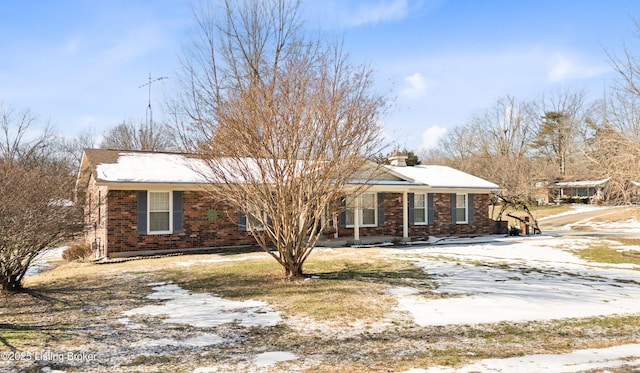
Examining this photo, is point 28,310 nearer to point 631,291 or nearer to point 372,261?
point 372,261

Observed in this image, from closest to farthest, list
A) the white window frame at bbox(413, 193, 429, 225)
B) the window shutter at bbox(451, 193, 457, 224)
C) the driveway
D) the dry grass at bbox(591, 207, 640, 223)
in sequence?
1. the white window frame at bbox(413, 193, 429, 225)
2. the window shutter at bbox(451, 193, 457, 224)
3. the driveway
4. the dry grass at bbox(591, 207, 640, 223)

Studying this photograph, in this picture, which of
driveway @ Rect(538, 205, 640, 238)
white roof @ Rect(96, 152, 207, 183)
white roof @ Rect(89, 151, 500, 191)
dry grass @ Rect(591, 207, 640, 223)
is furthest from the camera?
dry grass @ Rect(591, 207, 640, 223)

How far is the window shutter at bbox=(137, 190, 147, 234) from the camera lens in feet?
45.8

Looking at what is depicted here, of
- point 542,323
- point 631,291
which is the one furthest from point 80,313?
point 631,291

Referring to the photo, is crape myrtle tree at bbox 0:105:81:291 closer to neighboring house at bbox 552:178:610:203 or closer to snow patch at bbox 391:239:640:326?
snow patch at bbox 391:239:640:326

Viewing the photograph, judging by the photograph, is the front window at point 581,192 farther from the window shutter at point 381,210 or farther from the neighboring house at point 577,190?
the window shutter at point 381,210

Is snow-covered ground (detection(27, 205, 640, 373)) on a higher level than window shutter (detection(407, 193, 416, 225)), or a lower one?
lower

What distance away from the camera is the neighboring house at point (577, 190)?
4334 centimetres

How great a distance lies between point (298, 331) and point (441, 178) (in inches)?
638

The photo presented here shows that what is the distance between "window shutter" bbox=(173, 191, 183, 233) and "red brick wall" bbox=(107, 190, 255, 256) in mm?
144

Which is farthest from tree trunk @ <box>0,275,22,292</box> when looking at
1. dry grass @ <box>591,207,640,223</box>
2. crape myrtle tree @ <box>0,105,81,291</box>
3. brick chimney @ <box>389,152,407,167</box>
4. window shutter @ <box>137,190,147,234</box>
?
dry grass @ <box>591,207,640,223</box>

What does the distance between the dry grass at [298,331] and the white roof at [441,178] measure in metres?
10.2

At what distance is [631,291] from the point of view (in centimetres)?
842

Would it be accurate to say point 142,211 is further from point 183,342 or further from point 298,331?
point 298,331
